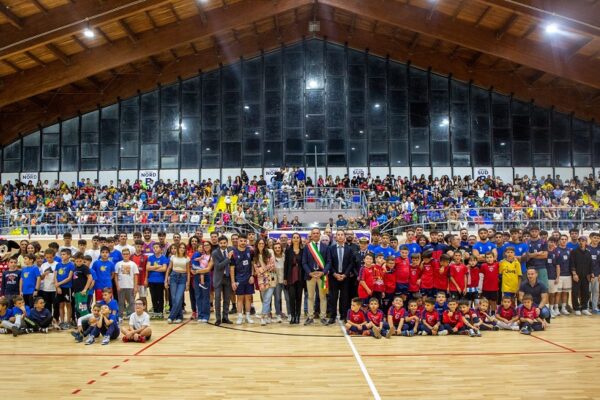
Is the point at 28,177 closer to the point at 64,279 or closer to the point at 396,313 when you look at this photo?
the point at 64,279

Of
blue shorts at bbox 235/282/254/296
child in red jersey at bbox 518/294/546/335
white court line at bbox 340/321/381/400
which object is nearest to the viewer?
white court line at bbox 340/321/381/400

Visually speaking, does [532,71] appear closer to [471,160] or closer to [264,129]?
[471,160]

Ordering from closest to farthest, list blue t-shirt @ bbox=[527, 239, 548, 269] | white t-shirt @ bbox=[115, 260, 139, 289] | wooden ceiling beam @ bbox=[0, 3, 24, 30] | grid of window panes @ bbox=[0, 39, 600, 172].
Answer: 1. white t-shirt @ bbox=[115, 260, 139, 289]
2. blue t-shirt @ bbox=[527, 239, 548, 269]
3. wooden ceiling beam @ bbox=[0, 3, 24, 30]
4. grid of window panes @ bbox=[0, 39, 600, 172]

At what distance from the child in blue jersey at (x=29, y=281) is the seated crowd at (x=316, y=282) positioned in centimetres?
2

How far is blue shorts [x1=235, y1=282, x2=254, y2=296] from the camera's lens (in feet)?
34.7

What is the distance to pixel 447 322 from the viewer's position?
9.67 metres

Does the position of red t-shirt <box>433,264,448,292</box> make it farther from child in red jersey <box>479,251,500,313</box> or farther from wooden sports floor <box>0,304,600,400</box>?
wooden sports floor <box>0,304,600,400</box>

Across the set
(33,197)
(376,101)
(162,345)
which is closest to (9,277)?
(162,345)

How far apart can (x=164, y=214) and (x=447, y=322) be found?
13516 mm

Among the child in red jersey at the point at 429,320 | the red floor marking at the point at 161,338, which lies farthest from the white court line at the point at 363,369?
the red floor marking at the point at 161,338

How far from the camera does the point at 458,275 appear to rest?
10.5 metres

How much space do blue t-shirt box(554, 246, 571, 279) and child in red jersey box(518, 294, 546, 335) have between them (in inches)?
80.5

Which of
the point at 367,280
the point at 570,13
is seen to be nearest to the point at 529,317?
the point at 367,280

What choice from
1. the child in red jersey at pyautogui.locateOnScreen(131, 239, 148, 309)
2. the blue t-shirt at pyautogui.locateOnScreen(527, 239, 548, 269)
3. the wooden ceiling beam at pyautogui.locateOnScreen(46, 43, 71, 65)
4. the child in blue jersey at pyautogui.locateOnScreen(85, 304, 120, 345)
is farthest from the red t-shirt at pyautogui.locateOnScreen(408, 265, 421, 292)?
the wooden ceiling beam at pyautogui.locateOnScreen(46, 43, 71, 65)
